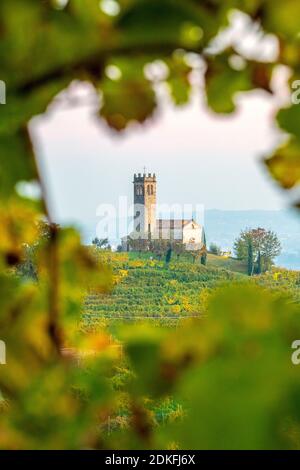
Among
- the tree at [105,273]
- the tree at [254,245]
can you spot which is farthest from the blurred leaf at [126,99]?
the tree at [254,245]

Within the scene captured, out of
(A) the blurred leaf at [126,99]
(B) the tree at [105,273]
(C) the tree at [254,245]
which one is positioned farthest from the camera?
(C) the tree at [254,245]

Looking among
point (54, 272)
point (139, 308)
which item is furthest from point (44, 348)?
point (139, 308)

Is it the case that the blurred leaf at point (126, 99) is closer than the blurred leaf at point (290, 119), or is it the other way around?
the blurred leaf at point (290, 119)

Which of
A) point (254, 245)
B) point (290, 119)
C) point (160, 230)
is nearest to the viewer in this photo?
point (290, 119)

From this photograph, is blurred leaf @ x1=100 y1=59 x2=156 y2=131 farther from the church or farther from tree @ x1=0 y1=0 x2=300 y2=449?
the church

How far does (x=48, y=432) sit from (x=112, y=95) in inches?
8.8

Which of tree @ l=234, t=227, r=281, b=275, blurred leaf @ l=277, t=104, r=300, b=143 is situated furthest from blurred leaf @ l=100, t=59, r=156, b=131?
tree @ l=234, t=227, r=281, b=275

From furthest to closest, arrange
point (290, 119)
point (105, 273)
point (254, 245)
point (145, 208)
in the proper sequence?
point (254, 245), point (145, 208), point (105, 273), point (290, 119)

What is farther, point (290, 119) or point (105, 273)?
point (105, 273)

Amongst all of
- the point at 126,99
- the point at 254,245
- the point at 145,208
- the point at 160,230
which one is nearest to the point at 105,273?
the point at 126,99

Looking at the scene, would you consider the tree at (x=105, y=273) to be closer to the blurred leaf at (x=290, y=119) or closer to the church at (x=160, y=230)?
the blurred leaf at (x=290, y=119)

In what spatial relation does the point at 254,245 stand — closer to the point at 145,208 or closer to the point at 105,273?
the point at 145,208

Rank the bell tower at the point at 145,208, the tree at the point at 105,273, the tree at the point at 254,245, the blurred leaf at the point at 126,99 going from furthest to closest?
the tree at the point at 254,245 < the bell tower at the point at 145,208 < the blurred leaf at the point at 126,99 < the tree at the point at 105,273

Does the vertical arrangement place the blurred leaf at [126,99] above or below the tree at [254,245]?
above
